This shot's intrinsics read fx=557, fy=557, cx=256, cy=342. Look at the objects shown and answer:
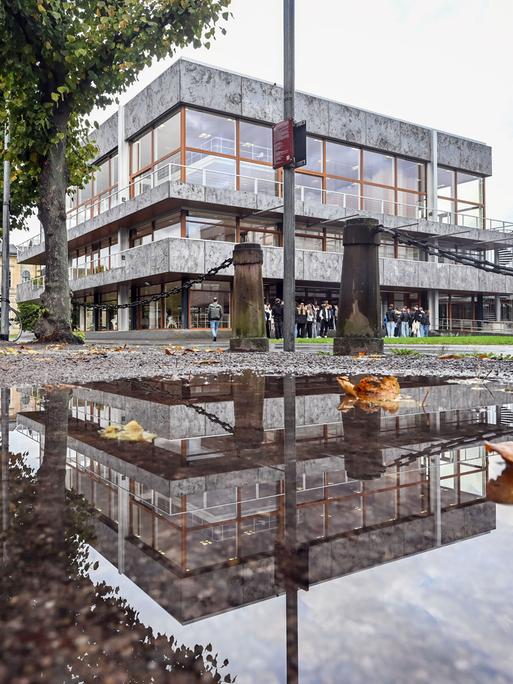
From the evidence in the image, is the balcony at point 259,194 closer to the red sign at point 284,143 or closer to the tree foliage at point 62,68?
the tree foliage at point 62,68

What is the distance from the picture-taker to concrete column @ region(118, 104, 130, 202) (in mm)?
32375

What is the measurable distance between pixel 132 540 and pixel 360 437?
3.98 ft

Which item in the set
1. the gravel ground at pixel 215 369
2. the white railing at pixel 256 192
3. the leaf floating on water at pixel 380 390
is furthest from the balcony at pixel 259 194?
the leaf floating on water at pixel 380 390

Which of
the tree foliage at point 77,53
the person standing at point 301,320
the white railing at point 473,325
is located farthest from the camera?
the white railing at point 473,325

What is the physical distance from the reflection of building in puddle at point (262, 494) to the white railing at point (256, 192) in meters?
26.1

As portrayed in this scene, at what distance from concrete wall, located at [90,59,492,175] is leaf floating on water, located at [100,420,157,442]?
28068 millimetres

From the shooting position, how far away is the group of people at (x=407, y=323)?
106 ft

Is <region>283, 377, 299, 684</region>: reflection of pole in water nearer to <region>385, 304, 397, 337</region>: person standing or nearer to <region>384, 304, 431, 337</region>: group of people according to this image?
<region>385, 304, 397, 337</region>: person standing

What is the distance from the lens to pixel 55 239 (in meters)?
12.3

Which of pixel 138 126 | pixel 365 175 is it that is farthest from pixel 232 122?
pixel 365 175

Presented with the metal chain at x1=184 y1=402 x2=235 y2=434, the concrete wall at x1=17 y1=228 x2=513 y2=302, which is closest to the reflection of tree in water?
the metal chain at x1=184 y1=402 x2=235 y2=434

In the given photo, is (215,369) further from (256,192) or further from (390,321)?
(390,321)

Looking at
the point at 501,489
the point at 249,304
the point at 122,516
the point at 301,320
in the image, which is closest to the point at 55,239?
the point at 249,304

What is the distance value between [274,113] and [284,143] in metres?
22.5
